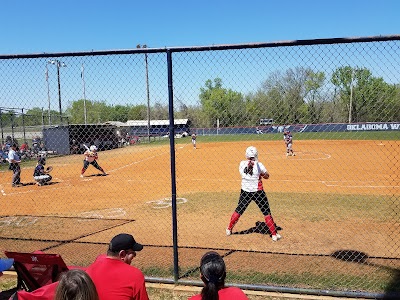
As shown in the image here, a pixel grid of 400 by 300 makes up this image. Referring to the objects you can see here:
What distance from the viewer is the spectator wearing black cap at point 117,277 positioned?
10.3 ft

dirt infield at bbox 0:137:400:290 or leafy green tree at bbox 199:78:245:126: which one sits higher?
leafy green tree at bbox 199:78:245:126

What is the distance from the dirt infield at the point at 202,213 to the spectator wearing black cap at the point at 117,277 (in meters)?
3.00

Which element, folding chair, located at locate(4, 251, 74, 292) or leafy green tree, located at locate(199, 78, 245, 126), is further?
leafy green tree, located at locate(199, 78, 245, 126)

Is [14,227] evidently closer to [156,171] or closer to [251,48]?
[251,48]

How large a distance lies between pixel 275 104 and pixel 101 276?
12.4 ft

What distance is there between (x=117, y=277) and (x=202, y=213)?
6.77 metres

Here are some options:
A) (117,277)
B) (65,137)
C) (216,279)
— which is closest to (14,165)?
(65,137)

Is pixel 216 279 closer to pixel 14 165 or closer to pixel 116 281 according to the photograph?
pixel 116 281

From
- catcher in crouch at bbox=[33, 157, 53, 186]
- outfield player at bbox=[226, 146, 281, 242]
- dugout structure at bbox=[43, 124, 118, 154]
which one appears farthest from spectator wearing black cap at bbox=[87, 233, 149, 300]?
dugout structure at bbox=[43, 124, 118, 154]

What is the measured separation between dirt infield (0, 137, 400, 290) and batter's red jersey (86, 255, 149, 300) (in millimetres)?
3093

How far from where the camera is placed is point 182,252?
6.84 metres

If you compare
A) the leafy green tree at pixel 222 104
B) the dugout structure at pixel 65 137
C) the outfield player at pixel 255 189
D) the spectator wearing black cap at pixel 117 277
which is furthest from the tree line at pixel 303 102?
the dugout structure at pixel 65 137

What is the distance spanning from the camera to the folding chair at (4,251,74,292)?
401 centimetres

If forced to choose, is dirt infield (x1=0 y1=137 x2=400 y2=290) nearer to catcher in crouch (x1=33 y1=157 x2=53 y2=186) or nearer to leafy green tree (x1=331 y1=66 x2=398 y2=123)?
catcher in crouch (x1=33 y1=157 x2=53 y2=186)
